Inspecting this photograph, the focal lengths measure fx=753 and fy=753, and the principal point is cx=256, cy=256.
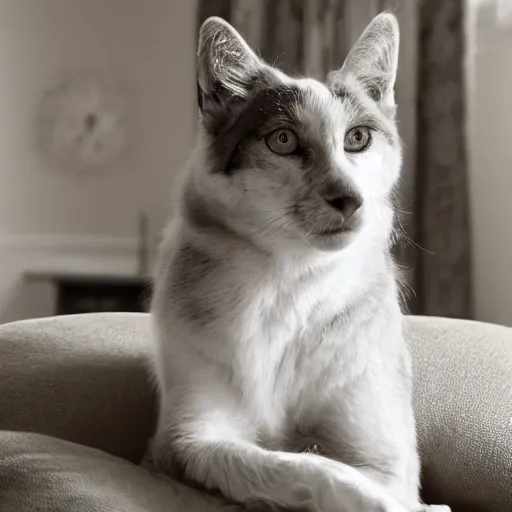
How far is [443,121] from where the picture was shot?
2.41m

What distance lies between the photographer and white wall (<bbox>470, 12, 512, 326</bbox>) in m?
2.44

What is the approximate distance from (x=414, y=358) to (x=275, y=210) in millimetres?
470

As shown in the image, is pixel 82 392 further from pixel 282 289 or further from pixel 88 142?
pixel 88 142

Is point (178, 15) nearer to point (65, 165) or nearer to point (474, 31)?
point (65, 165)

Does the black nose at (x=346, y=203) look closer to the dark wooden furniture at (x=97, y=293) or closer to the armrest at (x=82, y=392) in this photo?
the armrest at (x=82, y=392)

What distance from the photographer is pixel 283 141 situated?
87cm

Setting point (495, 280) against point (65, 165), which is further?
point (65, 165)

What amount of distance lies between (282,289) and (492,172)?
1.77 meters

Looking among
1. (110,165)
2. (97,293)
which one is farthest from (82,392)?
(110,165)

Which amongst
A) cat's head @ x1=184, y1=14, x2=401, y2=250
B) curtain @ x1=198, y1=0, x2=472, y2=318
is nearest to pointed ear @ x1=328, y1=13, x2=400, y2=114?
cat's head @ x1=184, y1=14, x2=401, y2=250

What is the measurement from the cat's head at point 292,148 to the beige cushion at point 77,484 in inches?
12.0

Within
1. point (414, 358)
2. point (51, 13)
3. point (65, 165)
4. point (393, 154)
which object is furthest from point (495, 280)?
point (51, 13)

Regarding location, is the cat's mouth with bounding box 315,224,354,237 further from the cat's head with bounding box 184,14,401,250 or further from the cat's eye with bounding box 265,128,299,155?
the cat's eye with bounding box 265,128,299,155

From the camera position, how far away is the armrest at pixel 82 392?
3.80 ft
